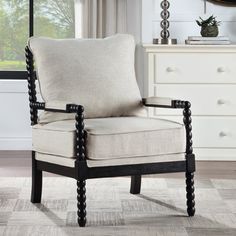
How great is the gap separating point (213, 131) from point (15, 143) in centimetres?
168

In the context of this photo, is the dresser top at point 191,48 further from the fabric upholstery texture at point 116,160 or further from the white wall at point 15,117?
the fabric upholstery texture at point 116,160

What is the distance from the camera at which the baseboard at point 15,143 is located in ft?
19.4

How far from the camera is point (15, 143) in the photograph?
5926 mm

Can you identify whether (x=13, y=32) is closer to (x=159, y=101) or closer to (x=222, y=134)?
(x=222, y=134)

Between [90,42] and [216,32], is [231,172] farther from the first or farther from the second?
[90,42]

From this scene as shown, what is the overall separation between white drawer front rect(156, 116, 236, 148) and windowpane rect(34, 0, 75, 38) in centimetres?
142

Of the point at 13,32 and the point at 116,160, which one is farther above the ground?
the point at 13,32

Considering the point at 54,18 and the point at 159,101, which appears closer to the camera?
the point at 159,101

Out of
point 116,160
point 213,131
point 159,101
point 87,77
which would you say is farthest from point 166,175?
point 116,160

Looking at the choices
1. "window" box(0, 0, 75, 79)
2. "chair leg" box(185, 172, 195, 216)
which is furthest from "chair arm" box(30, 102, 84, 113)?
"window" box(0, 0, 75, 79)

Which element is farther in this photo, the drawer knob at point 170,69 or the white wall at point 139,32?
the white wall at point 139,32

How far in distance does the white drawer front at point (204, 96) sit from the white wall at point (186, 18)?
0.60 m

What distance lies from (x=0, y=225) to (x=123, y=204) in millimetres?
746

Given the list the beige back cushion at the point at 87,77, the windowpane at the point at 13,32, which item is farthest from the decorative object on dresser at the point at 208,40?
the windowpane at the point at 13,32
